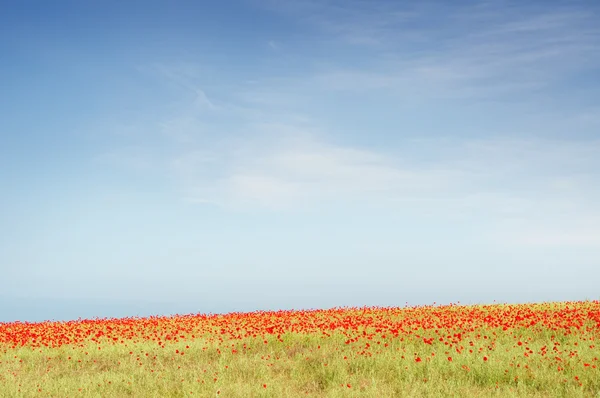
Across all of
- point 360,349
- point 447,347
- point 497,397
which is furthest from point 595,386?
point 360,349

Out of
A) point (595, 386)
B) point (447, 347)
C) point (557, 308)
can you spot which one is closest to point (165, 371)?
point (447, 347)

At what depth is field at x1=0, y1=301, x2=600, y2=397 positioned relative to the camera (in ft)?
39.1

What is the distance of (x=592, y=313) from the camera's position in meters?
19.2

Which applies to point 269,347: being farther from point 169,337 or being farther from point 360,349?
point 169,337

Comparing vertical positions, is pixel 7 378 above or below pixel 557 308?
below

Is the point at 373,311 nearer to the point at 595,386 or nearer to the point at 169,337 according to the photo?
the point at 169,337

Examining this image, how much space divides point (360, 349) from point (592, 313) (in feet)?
29.2

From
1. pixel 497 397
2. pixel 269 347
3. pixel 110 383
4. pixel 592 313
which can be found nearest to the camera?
pixel 497 397

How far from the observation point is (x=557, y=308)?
2217 centimetres

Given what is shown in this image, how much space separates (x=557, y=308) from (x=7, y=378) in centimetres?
1836

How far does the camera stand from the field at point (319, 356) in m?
11.9

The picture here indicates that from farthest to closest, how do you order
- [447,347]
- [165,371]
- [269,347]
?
1. [269,347]
2. [447,347]
3. [165,371]

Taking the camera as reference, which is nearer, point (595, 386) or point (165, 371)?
point (595, 386)

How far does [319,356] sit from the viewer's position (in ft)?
47.2
